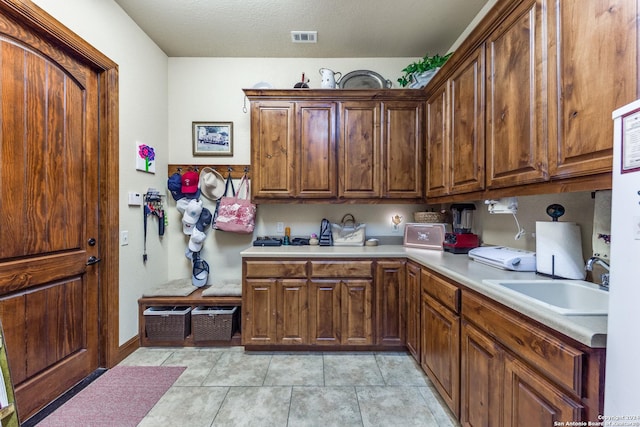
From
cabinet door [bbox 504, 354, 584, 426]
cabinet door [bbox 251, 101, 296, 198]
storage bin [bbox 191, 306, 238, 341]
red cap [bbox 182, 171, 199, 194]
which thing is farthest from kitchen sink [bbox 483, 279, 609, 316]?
red cap [bbox 182, 171, 199, 194]

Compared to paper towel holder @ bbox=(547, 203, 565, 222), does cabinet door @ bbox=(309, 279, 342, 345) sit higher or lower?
lower

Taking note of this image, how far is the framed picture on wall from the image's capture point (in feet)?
9.73

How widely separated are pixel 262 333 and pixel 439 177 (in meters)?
2.04

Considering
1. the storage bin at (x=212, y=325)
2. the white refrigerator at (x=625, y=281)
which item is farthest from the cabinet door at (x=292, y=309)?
the white refrigerator at (x=625, y=281)

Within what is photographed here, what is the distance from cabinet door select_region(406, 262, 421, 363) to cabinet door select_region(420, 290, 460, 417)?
0.27ft

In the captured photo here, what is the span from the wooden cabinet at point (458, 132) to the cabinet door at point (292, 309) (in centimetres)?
147

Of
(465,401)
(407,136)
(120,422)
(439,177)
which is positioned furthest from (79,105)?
(465,401)

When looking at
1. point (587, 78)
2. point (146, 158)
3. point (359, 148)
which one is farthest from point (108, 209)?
point (587, 78)

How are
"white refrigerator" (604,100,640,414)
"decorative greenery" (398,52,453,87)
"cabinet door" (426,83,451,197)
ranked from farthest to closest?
"decorative greenery" (398,52,453,87)
"cabinet door" (426,83,451,197)
"white refrigerator" (604,100,640,414)

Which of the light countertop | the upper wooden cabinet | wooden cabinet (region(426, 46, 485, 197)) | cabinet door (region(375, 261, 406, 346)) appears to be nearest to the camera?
the light countertop

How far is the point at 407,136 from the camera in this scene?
2.61m

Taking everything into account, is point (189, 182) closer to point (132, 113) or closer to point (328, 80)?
point (132, 113)

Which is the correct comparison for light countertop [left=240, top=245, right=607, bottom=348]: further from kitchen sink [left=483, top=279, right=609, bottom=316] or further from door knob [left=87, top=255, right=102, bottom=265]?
door knob [left=87, top=255, right=102, bottom=265]

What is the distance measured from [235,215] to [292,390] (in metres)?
1.66
